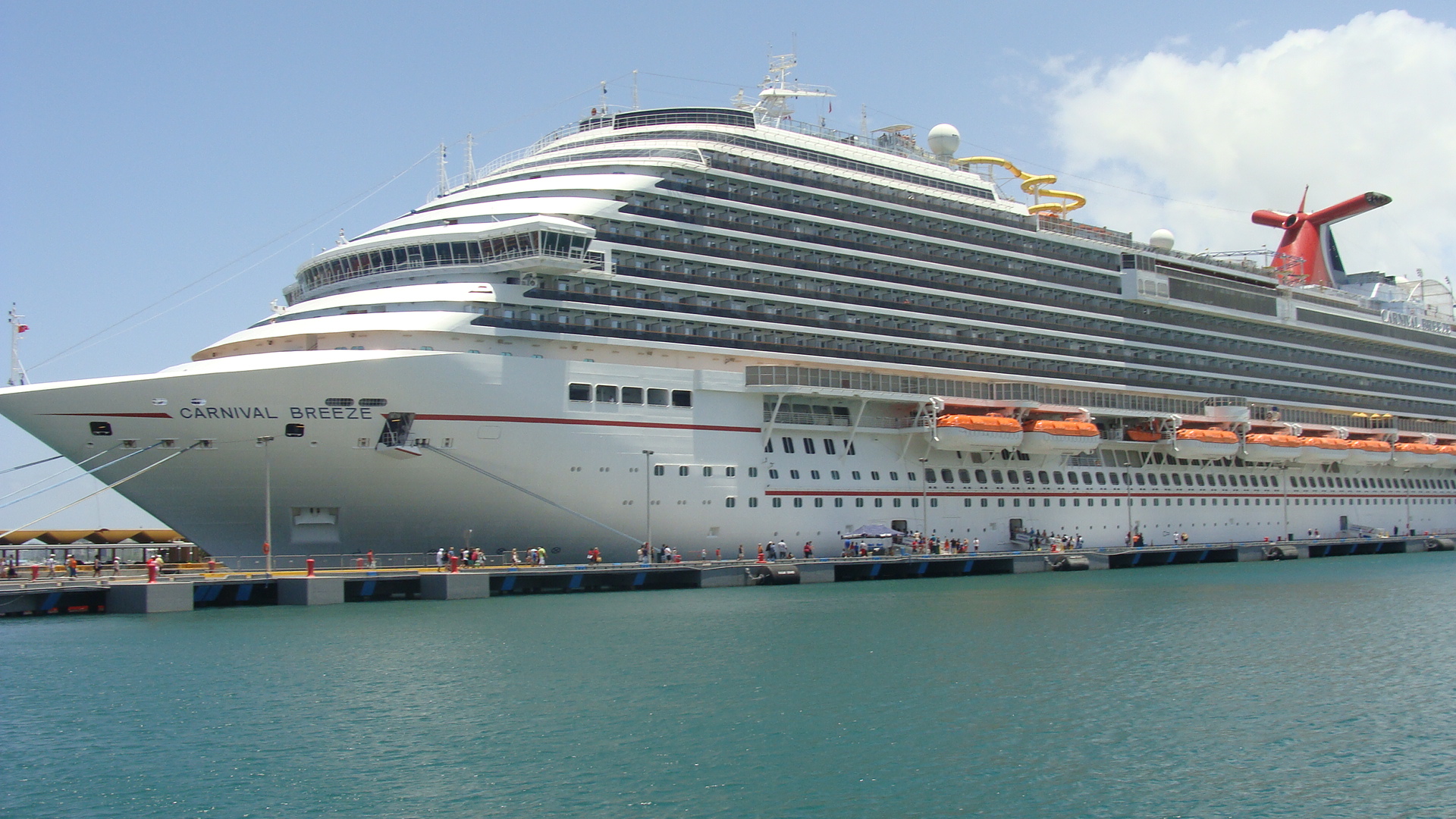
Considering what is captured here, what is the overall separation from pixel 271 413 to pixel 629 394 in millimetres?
10798

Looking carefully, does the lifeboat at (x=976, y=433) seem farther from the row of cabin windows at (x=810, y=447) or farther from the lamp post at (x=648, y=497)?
the lamp post at (x=648, y=497)

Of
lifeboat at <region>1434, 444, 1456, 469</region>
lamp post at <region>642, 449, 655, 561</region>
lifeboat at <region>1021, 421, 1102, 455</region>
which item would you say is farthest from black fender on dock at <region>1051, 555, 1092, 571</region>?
lifeboat at <region>1434, 444, 1456, 469</region>

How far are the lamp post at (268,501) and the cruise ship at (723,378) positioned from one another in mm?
113

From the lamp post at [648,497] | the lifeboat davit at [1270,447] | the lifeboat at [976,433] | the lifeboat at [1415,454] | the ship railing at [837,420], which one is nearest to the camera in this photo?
the lamp post at [648,497]

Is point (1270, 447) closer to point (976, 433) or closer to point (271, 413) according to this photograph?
point (976, 433)

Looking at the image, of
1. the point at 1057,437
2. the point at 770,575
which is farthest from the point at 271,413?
the point at 1057,437

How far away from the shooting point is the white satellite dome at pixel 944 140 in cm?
5519

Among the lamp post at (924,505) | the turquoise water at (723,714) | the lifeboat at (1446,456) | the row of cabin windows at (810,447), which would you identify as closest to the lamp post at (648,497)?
the row of cabin windows at (810,447)

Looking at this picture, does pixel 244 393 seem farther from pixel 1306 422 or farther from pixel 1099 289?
pixel 1306 422

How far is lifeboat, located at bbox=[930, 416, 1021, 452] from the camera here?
149 feet

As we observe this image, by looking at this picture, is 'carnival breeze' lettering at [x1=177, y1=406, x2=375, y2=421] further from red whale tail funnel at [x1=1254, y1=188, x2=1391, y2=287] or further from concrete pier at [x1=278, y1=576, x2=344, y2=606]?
red whale tail funnel at [x1=1254, y1=188, x2=1391, y2=287]

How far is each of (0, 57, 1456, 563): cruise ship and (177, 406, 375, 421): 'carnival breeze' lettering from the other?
7 centimetres

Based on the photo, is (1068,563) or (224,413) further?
(1068,563)

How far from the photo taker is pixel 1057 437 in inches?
1950
